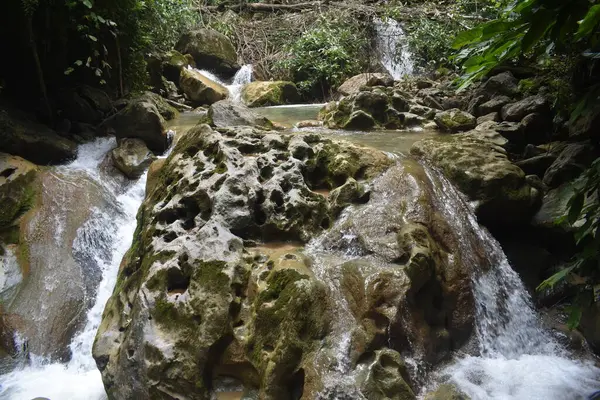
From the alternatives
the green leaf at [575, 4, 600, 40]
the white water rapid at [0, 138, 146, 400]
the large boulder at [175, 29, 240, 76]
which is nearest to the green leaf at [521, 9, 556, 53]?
the green leaf at [575, 4, 600, 40]

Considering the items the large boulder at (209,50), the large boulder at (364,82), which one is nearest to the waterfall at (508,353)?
the large boulder at (364,82)

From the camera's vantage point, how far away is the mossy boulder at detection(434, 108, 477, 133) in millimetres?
7534

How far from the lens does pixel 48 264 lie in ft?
16.6

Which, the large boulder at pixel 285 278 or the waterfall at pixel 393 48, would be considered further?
Result: the waterfall at pixel 393 48

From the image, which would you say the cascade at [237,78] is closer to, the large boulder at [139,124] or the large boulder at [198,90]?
the large boulder at [198,90]

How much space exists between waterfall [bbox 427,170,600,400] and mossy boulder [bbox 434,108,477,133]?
2.86 meters

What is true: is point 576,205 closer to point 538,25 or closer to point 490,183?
point 538,25

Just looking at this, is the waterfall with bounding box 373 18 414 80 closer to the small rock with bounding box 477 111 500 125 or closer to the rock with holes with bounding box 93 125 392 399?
the small rock with bounding box 477 111 500 125

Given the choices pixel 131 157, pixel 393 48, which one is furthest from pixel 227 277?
pixel 393 48

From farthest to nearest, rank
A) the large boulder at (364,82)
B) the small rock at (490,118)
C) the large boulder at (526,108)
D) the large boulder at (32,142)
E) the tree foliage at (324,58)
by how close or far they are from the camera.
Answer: the tree foliage at (324,58) < the large boulder at (364,82) < the small rock at (490,118) < the large boulder at (526,108) < the large boulder at (32,142)

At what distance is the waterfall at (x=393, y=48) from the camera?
13.9m

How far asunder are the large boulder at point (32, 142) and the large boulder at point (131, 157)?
2.11ft

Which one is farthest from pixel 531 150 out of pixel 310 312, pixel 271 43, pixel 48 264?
pixel 271 43

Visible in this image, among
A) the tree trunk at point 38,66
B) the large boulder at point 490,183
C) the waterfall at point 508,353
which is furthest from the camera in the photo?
the tree trunk at point 38,66
